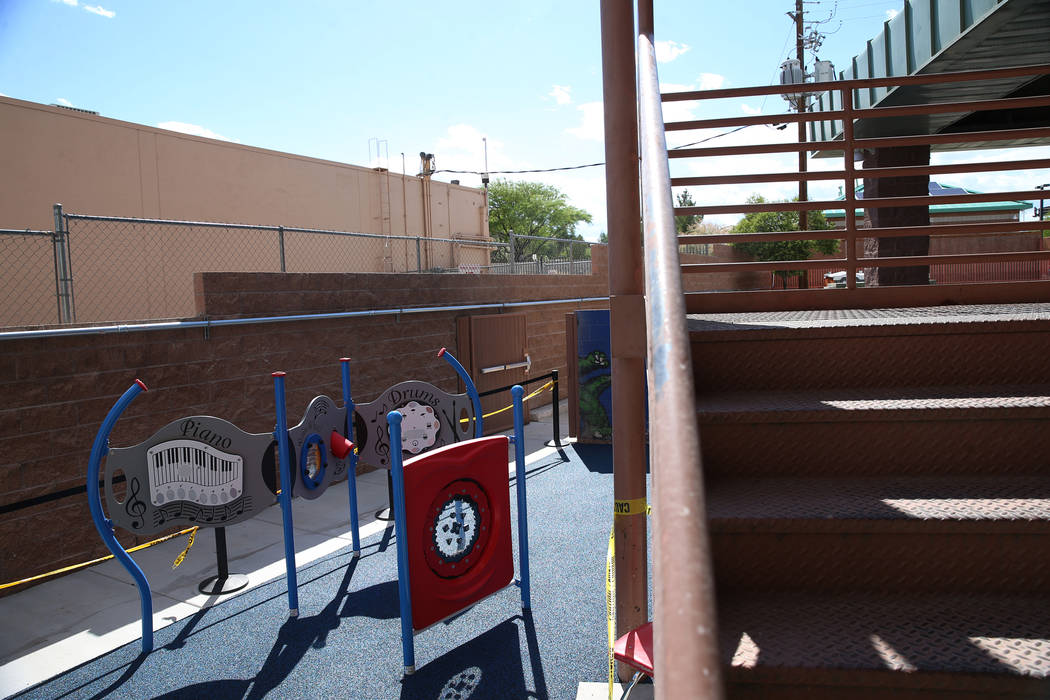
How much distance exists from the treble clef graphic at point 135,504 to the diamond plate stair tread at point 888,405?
384 centimetres

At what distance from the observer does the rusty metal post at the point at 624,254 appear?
9.51 feet

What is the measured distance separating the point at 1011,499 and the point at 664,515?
5.35 feet

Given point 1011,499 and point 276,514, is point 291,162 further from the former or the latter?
point 1011,499

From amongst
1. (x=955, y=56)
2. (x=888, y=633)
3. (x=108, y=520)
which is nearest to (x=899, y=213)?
(x=955, y=56)

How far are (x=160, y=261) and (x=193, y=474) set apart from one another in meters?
9.95

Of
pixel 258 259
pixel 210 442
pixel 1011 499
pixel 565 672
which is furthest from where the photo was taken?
pixel 258 259

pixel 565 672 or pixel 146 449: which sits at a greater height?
pixel 146 449

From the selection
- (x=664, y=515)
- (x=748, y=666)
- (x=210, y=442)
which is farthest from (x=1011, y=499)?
(x=210, y=442)

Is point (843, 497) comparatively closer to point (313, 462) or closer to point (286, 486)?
point (286, 486)

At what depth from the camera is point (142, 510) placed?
14.5 feet

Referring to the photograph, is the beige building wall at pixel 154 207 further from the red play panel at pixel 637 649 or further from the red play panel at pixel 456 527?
the red play panel at pixel 637 649

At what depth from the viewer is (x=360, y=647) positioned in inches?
169

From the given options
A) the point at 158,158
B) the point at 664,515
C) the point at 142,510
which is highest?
the point at 158,158

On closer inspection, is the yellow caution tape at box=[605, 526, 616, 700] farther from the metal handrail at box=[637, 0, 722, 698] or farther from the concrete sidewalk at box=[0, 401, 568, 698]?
the concrete sidewalk at box=[0, 401, 568, 698]
